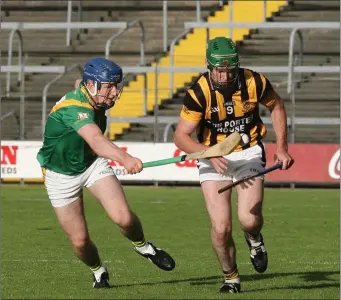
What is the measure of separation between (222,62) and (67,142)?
4.75 feet

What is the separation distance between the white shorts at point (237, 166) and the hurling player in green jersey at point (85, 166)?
0.73 metres

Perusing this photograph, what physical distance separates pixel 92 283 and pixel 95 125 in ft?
5.71

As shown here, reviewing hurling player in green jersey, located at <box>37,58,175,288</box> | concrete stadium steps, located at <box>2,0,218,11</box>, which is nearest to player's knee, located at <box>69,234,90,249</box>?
A: hurling player in green jersey, located at <box>37,58,175,288</box>

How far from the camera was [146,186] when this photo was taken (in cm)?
2711

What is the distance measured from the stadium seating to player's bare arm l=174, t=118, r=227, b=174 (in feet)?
54.5

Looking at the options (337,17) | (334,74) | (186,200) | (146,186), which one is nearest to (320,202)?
(186,200)

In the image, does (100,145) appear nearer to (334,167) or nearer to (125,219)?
(125,219)

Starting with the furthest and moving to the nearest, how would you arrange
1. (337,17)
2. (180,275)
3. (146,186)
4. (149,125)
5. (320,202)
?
(337,17) → (149,125) → (146,186) → (320,202) → (180,275)

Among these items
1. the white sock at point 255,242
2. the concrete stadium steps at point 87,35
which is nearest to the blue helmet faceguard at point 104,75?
the white sock at point 255,242

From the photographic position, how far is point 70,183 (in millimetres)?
10406

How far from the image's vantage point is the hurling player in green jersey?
10.1m

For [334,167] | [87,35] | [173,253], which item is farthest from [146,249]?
[87,35]

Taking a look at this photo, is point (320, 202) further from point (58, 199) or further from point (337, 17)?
point (58, 199)

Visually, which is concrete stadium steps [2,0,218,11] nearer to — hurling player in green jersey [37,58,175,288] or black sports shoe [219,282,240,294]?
hurling player in green jersey [37,58,175,288]
